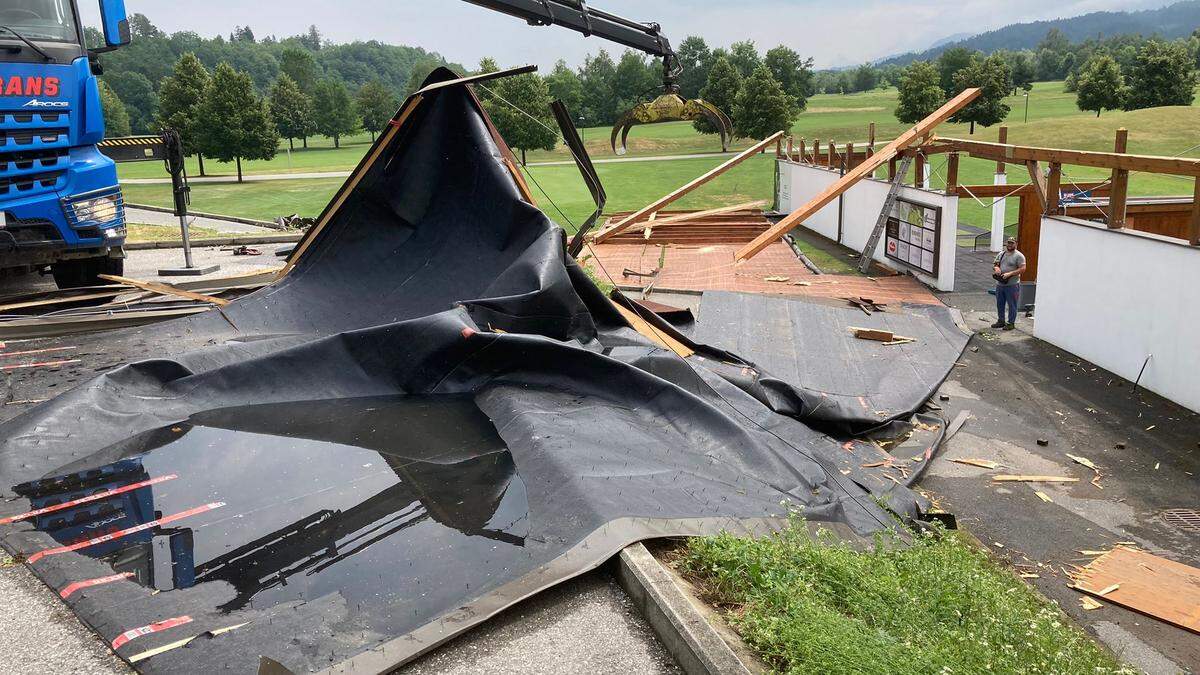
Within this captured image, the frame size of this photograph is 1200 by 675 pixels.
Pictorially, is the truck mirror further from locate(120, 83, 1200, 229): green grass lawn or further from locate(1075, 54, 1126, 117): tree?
locate(1075, 54, 1126, 117): tree

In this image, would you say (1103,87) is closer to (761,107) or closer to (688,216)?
Result: (761,107)

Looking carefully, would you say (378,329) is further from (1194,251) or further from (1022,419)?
(1194,251)

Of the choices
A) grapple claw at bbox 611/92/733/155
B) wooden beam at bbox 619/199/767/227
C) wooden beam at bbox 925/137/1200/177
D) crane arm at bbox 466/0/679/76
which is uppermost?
crane arm at bbox 466/0/679/76

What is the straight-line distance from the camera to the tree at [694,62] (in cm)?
9675

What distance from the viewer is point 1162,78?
63.9 metres

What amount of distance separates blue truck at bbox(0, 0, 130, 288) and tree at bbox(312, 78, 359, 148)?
294 ft

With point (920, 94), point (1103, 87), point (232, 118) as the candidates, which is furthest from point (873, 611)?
point (1103, 87)

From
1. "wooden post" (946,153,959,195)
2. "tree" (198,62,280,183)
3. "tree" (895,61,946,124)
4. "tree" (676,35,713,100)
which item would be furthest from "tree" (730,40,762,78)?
"wooden post" (946,153,959,195)

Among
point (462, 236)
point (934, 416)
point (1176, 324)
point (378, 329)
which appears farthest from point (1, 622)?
→ point (1176, 324)

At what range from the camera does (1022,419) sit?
11.6m

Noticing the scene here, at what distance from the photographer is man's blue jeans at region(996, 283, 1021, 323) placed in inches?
632

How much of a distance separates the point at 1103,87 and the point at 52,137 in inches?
2920

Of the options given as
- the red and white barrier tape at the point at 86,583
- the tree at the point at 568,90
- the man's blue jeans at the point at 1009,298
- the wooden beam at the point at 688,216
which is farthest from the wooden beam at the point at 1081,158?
the tree at the point at 568,90

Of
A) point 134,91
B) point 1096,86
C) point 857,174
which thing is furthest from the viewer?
point 134,91
